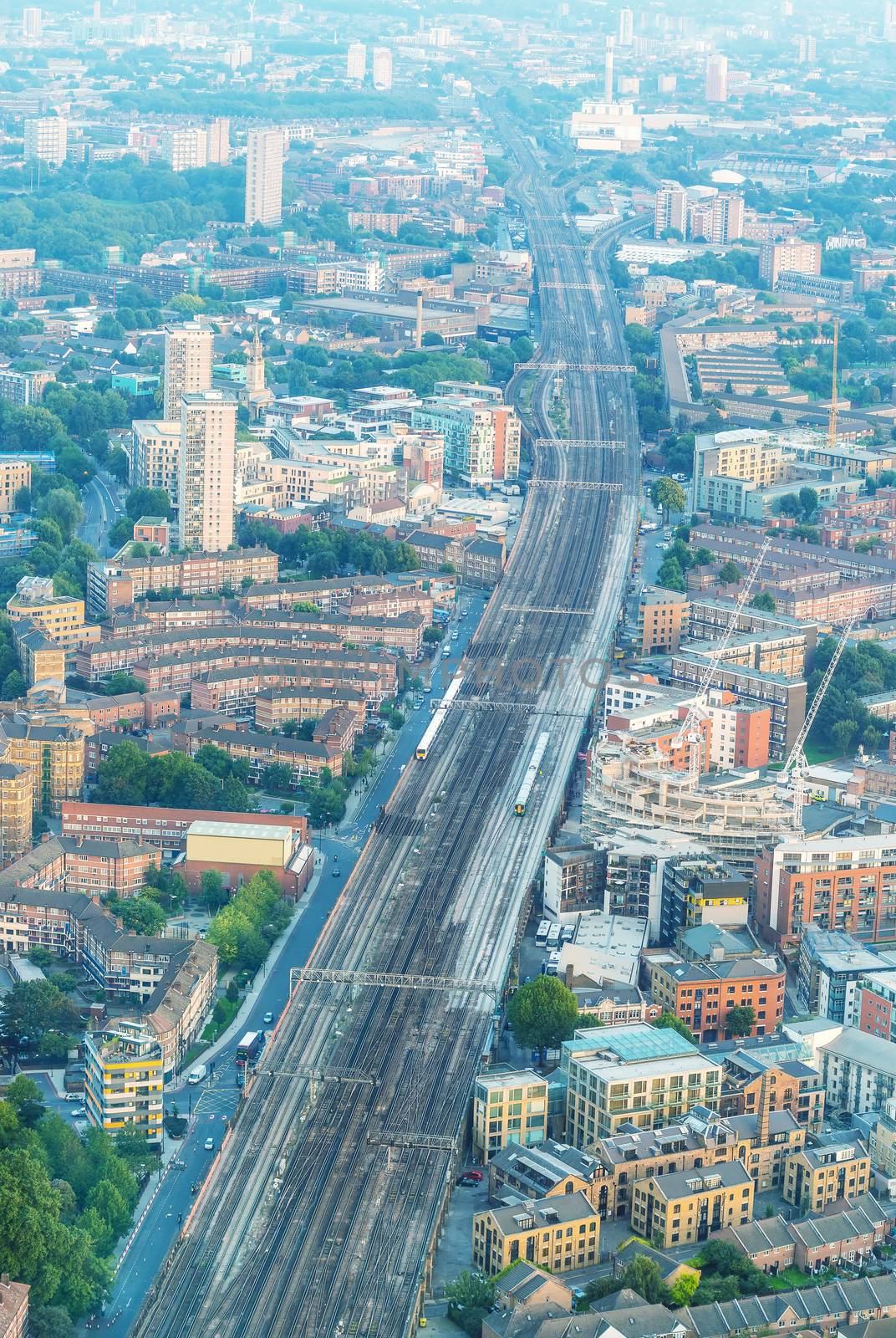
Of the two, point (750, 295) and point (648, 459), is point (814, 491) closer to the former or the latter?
point (648, 459)

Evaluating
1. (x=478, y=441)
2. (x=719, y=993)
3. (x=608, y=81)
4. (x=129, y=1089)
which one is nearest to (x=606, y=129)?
(x=608, y=81)

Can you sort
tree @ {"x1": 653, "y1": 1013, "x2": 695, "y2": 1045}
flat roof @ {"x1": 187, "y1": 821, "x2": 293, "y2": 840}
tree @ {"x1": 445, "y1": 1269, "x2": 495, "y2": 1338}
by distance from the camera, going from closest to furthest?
tree @ {"x1": 445, "y1": 1269, "x2": 495, "y2": 1338} → tree @ {"x1": 653, "y1": 1013, "x2": 695, "y2": 1045} → flat roof @ {"x1": 187, "y1": 821, "x2": 293, "y2": 840}

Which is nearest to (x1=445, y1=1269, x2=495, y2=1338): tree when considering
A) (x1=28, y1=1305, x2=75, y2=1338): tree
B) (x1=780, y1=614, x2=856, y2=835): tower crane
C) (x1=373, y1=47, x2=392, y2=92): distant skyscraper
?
(x1=28, y1=1305, x2=75, y2=1338): tree

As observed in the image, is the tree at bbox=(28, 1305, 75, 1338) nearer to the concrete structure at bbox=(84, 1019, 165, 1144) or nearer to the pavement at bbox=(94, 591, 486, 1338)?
the pavement at bbox=(94, 591, 486, 1338)

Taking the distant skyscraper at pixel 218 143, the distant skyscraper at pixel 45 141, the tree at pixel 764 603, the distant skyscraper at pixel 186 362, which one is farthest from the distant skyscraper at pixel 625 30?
the tree at pixel 764 603

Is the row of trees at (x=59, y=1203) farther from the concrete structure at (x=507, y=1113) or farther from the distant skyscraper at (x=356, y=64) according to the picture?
the distant skyscraper at (x=356, y=64)
